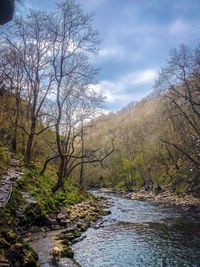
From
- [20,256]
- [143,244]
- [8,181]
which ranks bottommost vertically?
[143,244]

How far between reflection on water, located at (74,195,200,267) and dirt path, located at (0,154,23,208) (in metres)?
3.88

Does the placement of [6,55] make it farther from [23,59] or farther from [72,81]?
[72,81]

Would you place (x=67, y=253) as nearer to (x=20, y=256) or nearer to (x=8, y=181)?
(x=20, y=256)

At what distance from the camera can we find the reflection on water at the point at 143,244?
13.4m

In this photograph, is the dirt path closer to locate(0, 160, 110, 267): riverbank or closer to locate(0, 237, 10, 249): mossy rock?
locate(0, 160, 110, 267): riverbank

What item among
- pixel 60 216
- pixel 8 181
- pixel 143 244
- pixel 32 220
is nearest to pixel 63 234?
pixel 32 220

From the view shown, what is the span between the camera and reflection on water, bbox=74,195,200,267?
13438mm

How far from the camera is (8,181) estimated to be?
18875mm

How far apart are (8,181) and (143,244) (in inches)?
320

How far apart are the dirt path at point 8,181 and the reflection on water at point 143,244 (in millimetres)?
3883

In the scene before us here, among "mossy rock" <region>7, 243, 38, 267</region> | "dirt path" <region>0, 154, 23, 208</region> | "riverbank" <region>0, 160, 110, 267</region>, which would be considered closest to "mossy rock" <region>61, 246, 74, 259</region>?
"riverbank" <region>0, 160, 110, 267</region>

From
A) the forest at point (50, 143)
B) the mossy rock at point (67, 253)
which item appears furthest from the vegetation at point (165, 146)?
the mossy rock at point (67, 253)

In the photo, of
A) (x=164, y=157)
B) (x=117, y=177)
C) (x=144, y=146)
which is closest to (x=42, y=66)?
(x=164, y=157)

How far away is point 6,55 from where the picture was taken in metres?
29.2
